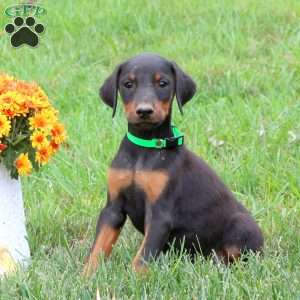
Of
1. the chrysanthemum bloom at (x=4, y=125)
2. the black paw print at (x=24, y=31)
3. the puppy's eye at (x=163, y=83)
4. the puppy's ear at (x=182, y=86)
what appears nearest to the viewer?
the chrysanthemum bloom at (x=4, y=125)

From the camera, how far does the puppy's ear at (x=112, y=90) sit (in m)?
4.87

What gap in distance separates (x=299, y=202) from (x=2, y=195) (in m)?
2.11

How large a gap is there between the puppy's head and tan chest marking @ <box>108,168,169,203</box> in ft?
0.84

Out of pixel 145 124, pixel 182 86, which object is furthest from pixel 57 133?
pixel 182 86

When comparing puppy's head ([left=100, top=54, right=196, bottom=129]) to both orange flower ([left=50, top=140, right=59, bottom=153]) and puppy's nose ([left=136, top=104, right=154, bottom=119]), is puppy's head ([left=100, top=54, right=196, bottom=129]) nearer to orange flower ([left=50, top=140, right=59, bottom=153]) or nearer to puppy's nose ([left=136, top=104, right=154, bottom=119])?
puppy's nose ([left=136, top=104, right=154, bottom=119])

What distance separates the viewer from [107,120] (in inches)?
296

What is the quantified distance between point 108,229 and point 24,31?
4.01 feet

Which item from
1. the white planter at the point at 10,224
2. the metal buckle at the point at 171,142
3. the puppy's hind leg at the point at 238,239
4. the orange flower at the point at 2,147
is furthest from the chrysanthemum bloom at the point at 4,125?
the puppy's hind leg at the point at 238,239

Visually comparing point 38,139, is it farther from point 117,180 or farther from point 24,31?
point 24,31

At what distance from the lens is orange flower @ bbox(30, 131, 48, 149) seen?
473cm

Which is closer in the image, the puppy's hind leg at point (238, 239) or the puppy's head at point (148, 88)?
the puppy's head at point (148, 88)

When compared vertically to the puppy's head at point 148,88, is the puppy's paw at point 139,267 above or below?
below

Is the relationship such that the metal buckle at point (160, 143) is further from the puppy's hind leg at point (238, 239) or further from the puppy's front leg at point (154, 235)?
the puppy's hind leg at point (238, 239)

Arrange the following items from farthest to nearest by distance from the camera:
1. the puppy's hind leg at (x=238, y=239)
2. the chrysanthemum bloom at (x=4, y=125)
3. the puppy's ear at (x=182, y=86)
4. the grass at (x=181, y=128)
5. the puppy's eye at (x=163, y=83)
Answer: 1. the puppy's hind leg at (x=238, y=239)
2. the puppy's ear at (x=182, y=86)
3. the puppy's eye at (x=163, y=83)
4. the chrysanthemum bloom at (x=4, y=125)
5. the grass at (x=181, y=128)
